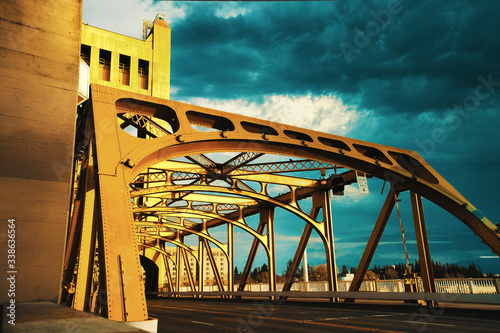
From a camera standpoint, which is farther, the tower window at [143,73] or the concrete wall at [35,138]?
the tower window at [143,73]

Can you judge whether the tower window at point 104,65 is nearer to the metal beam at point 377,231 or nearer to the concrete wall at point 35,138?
the concrete wall at point 35,138

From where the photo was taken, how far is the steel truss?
10.4 meters

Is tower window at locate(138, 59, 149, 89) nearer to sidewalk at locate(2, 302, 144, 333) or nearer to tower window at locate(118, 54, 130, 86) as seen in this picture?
tower window at locate(118, 54, 130, 86)

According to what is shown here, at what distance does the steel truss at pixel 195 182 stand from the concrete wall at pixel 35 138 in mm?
1158

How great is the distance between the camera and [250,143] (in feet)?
53.4

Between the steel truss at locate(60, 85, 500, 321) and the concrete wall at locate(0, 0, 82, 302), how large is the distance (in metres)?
1.16

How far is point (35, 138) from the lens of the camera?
10.2m

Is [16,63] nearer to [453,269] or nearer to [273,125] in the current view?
[273,125]

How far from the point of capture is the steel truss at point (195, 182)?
10.4 metres
